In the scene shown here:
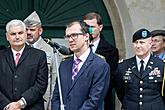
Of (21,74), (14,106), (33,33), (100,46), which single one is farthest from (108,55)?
(14,106)

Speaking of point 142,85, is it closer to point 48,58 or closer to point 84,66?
point 84,66

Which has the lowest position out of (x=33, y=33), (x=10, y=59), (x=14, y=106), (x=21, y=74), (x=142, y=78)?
(x=14, y=106)

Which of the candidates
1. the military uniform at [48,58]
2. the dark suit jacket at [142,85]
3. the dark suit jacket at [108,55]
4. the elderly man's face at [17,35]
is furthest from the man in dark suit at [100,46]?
the elderly man's face at [17,35]

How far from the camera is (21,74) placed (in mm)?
5238

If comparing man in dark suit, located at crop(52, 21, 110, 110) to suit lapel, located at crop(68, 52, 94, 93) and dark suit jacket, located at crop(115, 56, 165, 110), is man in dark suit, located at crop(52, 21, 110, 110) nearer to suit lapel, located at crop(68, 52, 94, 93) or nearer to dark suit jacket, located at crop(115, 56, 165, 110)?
suit lapel, located at crop(68, 52, 94, 93)

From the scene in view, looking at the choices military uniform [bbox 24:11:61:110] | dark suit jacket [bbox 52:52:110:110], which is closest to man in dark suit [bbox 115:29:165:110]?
dark suit jacket [bbox 52:52:110:110]

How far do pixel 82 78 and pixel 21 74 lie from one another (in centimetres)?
62

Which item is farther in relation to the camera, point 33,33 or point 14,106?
point 33,33

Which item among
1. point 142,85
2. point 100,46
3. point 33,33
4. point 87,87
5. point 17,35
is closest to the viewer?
point 87,87

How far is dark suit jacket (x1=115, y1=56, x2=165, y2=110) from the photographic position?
5301mm

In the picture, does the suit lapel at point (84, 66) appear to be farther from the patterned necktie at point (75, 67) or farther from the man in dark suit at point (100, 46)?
the man in dark suit at point (100, 46)

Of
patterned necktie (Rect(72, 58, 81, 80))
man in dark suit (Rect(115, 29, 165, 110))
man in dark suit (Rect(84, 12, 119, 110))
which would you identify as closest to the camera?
patterned necktie (Rect(72, 58, 81, 80))

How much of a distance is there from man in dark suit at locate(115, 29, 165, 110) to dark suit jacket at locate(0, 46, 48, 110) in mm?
810

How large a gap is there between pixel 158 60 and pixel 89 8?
266 centimetres
